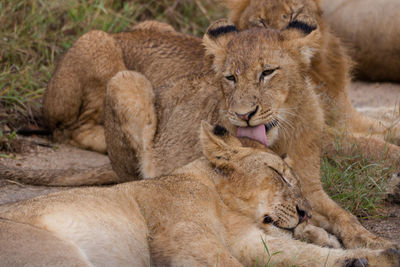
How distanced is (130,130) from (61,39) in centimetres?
303

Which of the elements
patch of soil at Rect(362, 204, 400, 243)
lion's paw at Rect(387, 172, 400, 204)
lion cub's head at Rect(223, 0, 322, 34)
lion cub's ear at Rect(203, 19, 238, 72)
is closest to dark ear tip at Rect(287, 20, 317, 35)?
lion cub's ear at Rect(203, 19, 238, 72)

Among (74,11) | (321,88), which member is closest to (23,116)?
(74,11)

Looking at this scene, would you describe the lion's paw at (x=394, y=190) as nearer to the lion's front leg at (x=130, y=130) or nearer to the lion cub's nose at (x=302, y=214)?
the lion cub's nose at (x=302, y=214)

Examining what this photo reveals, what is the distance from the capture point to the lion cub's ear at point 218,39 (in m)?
4.86

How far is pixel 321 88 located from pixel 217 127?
2288 mm

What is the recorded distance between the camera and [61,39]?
26.9ft

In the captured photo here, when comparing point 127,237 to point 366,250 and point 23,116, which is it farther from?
point 23,116

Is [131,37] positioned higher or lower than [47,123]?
higher

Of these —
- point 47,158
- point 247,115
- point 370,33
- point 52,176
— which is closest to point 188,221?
point 247,115

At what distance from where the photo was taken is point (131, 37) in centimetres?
693

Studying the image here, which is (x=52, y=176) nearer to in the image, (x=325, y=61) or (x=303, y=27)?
(x=303, y=27)

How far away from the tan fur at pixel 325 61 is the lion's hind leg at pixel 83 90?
1.33 metres

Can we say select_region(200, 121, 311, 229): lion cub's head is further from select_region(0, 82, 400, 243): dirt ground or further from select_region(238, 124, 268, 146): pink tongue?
select_region(0, 82, 400, 243): dirt ground

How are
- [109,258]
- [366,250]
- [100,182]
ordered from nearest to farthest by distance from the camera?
[109,258]
[366,250]
[100,182]
